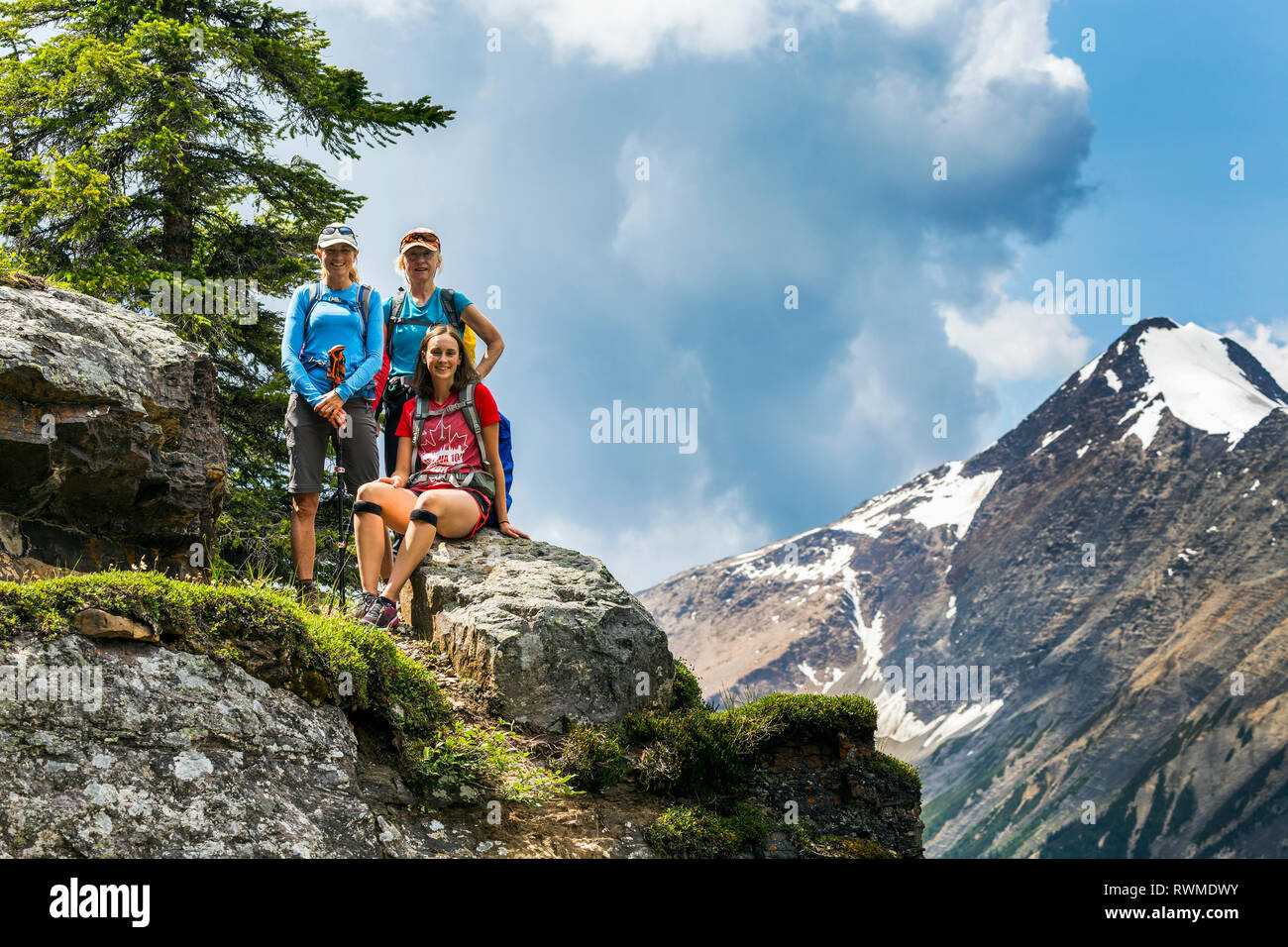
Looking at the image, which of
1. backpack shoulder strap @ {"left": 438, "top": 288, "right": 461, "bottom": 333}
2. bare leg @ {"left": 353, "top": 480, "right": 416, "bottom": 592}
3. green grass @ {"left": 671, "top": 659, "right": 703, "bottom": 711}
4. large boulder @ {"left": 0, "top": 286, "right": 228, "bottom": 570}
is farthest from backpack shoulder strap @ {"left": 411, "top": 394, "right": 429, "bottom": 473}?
green grass @ {"left": 671, "top": 659, "right": 703, "bottom": 711}

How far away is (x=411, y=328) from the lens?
400 inches

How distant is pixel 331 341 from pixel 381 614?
249cm

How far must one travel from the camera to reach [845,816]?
9.77m

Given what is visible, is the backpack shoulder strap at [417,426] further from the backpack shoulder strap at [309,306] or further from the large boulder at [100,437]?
the large boulder at [100,437]

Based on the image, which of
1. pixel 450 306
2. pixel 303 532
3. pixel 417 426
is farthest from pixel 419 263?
pixel 303 532

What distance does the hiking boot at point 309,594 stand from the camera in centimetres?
897

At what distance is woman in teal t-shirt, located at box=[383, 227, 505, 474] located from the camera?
33.1ft

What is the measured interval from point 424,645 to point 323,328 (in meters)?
2.98

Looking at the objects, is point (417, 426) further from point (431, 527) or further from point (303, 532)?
point (303, 532)

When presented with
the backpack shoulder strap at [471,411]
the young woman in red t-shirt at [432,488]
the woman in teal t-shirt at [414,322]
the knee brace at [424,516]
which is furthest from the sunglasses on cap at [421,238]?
the knee brace at [424,516]

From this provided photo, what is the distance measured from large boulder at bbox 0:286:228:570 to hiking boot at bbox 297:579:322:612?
1.33 m

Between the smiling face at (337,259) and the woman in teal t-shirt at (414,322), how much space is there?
25.7 inches
